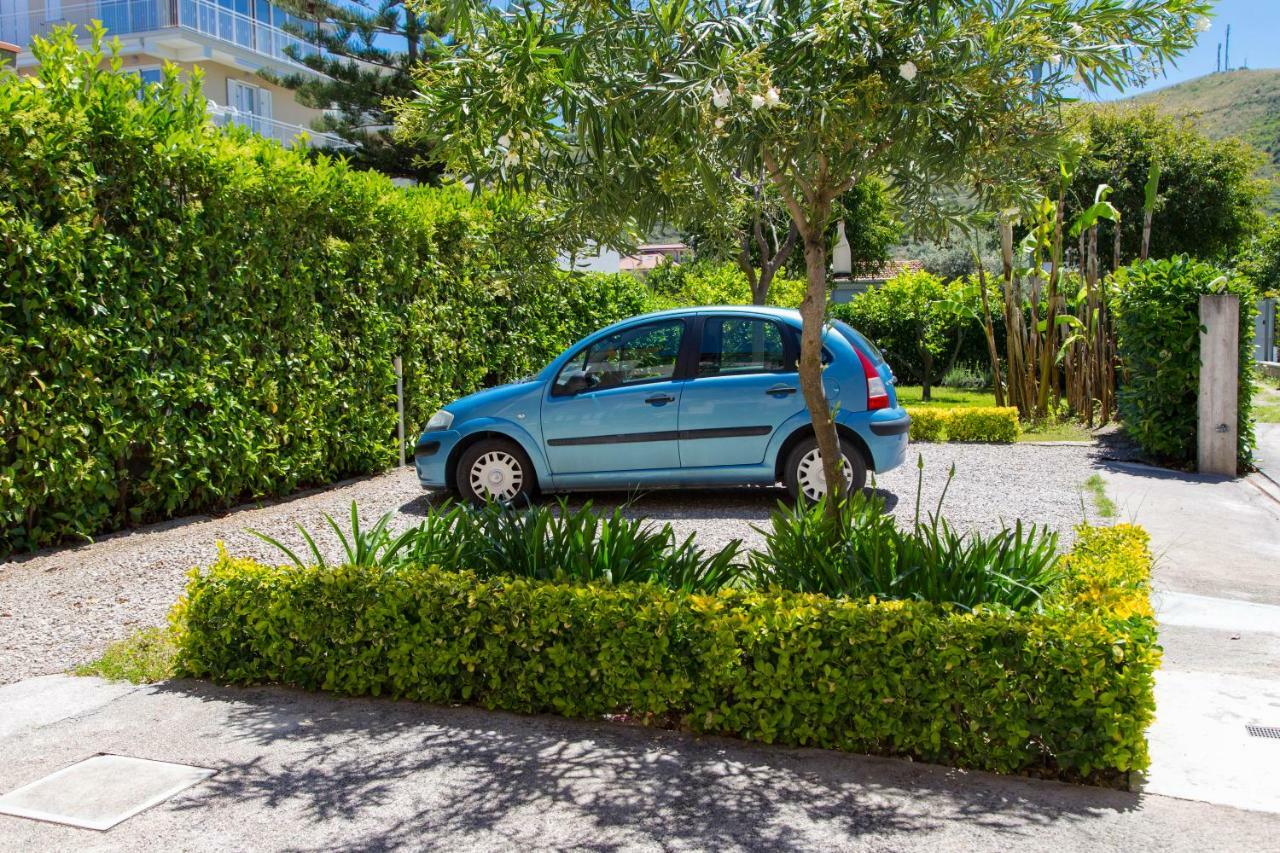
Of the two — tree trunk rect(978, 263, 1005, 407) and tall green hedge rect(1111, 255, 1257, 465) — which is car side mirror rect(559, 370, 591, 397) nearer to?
tall green hedge rect(1111, 255, 1257, 465)

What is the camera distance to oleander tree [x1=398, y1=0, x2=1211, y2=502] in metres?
4.13

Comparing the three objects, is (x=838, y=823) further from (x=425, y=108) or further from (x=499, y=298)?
(x=499, y=298)

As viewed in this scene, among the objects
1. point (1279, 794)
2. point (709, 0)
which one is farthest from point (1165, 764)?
point (709, 0)

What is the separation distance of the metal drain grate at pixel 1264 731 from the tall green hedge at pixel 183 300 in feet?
13.1

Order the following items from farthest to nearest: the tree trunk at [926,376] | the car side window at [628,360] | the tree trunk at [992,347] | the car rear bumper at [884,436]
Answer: the tree trunk at [926,376] → the tree trunk at [992,347] → the car side window at [628,360] → the car rear bumper at [884,436]

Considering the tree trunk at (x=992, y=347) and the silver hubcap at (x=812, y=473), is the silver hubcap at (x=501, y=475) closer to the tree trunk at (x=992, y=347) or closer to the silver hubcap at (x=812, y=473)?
the silver hubcap at (x=812, y=473)

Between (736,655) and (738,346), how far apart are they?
510cm

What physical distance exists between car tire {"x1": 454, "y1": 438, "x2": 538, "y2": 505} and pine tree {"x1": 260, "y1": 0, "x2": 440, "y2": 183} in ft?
51.8

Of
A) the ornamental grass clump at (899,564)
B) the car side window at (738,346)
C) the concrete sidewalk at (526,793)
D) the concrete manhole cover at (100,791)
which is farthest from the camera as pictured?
the car side window at (738,346)

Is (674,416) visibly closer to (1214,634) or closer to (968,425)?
(1214,634)

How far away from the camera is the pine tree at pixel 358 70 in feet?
79.8

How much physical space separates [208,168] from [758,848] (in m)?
7.48

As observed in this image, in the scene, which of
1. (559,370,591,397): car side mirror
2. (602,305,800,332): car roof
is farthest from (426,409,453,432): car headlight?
(602,305,800,332): car roof

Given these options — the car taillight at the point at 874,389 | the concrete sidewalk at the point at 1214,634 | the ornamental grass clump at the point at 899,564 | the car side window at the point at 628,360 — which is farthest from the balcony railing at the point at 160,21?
the ornamental grass clump at the point at 899,564
